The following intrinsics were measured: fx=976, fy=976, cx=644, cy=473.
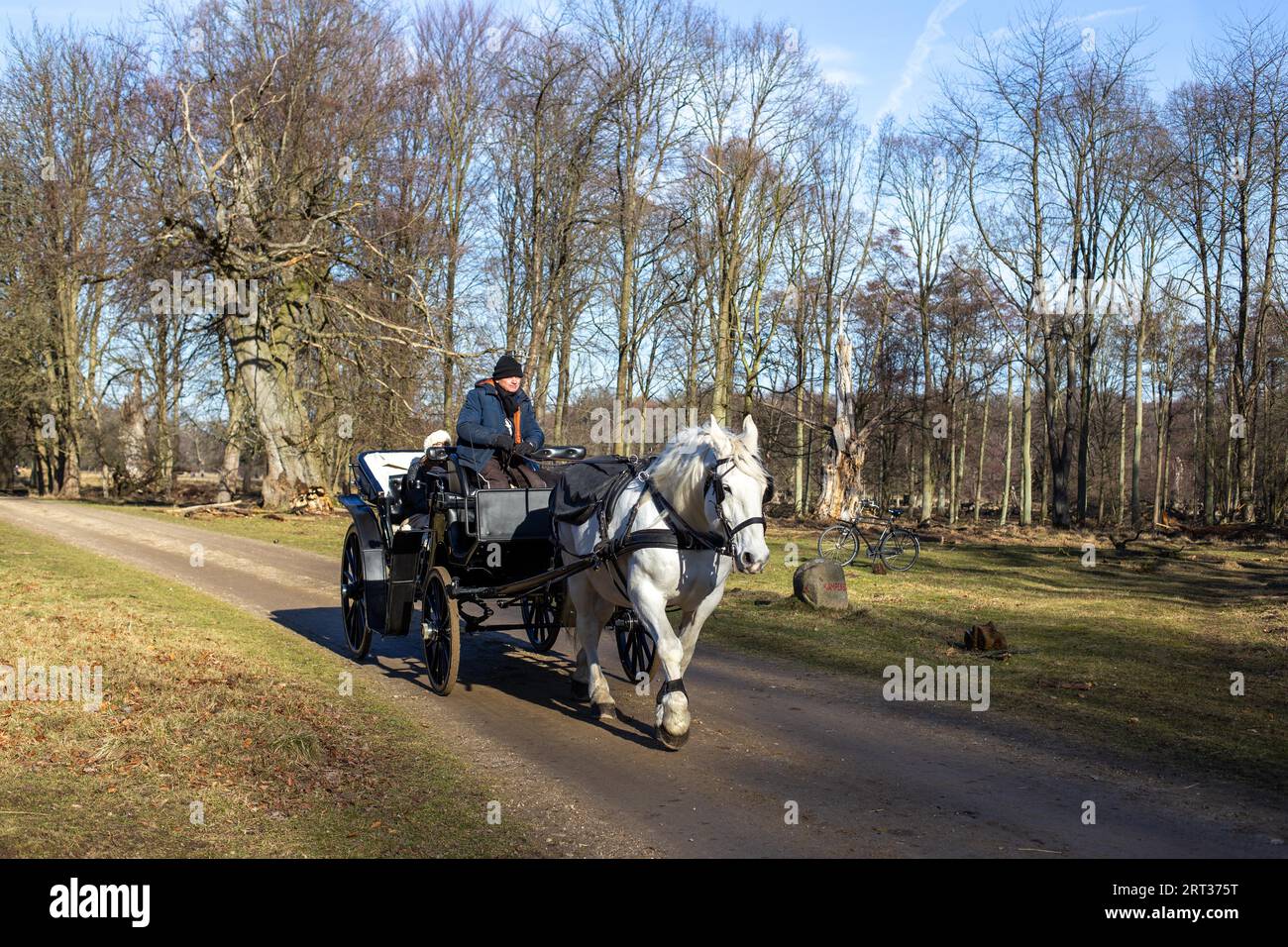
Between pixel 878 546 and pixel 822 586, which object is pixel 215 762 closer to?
pixel 822 586

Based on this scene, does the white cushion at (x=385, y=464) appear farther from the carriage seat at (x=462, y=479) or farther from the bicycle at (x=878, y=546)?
the bicycle at (x=878, y=546)

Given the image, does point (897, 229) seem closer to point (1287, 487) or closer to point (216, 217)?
point (1287, 487)

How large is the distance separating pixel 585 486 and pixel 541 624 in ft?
8.71

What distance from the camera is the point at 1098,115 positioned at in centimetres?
3316

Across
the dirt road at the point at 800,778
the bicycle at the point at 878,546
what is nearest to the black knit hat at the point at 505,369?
the dirt road at the point at 800,778

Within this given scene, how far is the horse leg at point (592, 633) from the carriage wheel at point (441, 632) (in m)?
1.00

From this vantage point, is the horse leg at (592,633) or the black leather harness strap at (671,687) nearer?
the black leather harness strap at (671,687)

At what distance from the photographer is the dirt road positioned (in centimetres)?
500

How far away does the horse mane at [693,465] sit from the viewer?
6188mm

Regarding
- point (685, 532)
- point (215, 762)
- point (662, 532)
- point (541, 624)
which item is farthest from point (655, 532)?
point (541, 624)

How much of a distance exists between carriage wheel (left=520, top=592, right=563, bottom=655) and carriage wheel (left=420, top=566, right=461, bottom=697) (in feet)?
2.65

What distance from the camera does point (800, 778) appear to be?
606cm

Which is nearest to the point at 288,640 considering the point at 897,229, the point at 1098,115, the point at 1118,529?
the point at 1118,529
